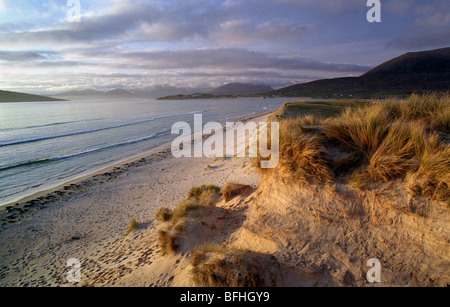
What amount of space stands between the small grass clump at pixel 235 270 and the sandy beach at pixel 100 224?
3.28 feet

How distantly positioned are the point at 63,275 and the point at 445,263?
7230 millimetres

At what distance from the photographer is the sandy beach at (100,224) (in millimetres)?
4984

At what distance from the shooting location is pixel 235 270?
3.04m

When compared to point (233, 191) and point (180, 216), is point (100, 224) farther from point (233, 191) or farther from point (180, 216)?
point (233, 191)

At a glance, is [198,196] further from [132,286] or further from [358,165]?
[358,165]

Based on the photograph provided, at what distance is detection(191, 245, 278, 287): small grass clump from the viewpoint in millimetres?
2971

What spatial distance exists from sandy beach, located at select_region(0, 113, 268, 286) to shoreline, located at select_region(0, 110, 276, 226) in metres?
0.04

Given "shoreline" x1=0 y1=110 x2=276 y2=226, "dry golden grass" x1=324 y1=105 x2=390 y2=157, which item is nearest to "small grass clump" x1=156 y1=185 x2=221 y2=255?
"dry golden grass" x1=324 y1=105 x2=390 y2=157

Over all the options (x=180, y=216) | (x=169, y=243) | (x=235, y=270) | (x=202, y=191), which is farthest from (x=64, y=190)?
(x=235, y=270)

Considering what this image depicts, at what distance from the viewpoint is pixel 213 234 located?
495 cm

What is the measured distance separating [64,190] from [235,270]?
11.1 meters
